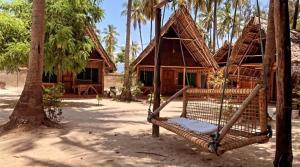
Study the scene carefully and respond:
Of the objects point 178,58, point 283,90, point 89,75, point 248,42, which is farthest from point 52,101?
point 178,58

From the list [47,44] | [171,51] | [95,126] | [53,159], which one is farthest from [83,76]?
[53,159]

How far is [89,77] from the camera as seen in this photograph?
22.6m

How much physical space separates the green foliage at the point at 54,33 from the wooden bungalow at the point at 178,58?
600 centimetres

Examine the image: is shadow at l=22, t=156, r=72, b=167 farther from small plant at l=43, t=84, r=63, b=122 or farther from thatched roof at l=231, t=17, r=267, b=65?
thatched roof at l=231, t=17, r=267, b=65

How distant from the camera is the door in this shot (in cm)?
2578

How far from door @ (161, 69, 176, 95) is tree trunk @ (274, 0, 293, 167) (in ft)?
69.8

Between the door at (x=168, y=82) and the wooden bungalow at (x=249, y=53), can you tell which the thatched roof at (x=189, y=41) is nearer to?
the wooden bungalow at (x=249, y=53)

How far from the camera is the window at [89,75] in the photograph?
22375 millimetres

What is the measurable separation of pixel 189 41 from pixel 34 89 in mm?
15388

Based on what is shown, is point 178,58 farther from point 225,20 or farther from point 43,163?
point 225,20

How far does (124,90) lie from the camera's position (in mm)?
19219

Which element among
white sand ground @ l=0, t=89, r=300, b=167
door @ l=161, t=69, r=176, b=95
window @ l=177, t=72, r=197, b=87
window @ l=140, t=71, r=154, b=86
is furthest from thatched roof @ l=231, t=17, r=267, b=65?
white sand ground @ l=0, t=89, r=300, b=167

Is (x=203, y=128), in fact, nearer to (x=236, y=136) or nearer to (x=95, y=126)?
(x=236, y=136)

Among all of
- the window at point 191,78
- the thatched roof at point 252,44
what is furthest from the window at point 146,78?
the thatched roof at point 252,44
